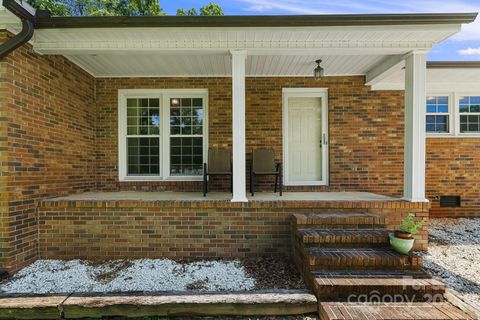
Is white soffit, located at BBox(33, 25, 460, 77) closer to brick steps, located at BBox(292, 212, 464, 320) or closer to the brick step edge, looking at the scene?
brick steps, located at BBox(292, 212, 464, 320)

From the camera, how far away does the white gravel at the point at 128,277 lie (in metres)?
2.76

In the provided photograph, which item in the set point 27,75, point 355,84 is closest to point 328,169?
point 355,84

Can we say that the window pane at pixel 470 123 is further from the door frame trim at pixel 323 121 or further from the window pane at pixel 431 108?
the door frame trim at pixel 323 121

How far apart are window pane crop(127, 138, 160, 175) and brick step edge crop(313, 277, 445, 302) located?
153 inches

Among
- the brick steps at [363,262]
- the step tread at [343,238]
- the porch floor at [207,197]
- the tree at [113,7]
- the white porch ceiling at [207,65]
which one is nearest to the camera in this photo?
the brick steps at [363,262]

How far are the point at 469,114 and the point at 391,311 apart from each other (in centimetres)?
555

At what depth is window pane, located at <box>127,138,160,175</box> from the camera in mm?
5266

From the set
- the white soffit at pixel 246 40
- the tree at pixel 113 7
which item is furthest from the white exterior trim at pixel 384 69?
the tree at pixel 113 7

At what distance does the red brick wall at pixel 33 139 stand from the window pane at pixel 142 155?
87 cm

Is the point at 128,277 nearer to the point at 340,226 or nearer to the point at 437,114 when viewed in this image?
the point at 340,226

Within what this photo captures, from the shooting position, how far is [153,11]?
43.5ft

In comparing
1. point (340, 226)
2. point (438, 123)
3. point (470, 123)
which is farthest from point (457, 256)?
point (470, 123)

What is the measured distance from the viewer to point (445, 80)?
5289 millimetres

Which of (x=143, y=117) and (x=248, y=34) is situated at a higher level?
(x=248, y=34)
